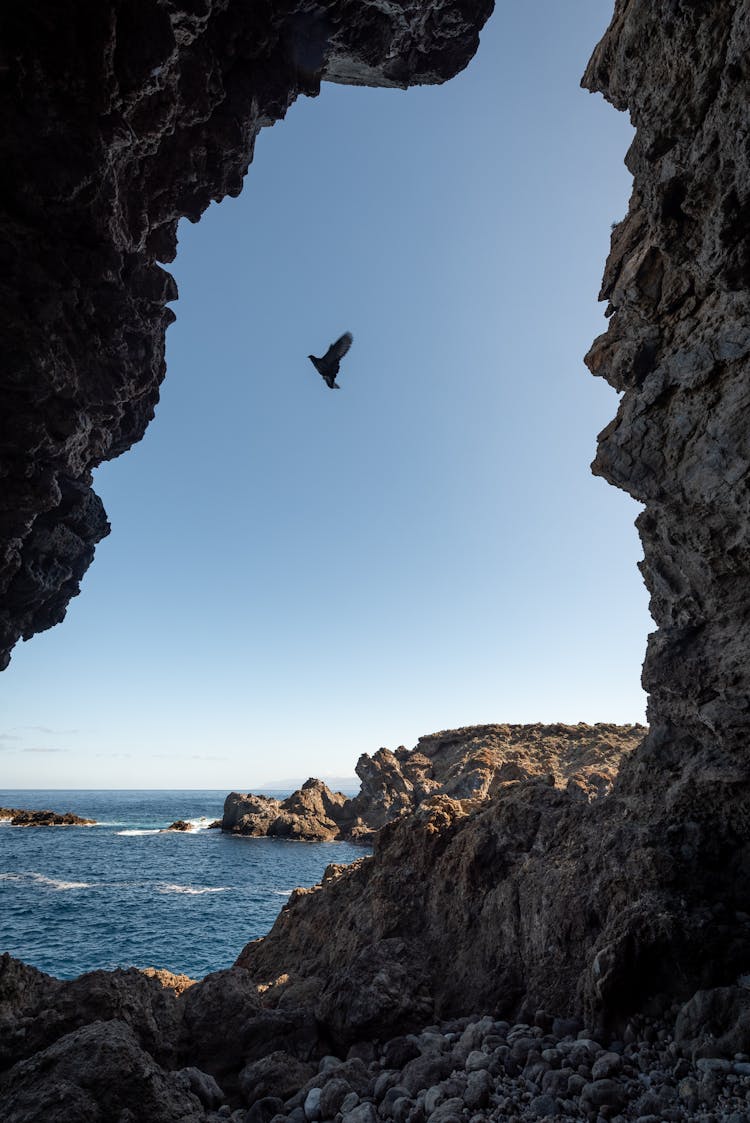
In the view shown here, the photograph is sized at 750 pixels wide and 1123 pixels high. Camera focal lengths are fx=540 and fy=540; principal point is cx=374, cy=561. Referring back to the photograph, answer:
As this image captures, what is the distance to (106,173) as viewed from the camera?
10992 millimetres

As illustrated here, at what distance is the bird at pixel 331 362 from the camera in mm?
13742

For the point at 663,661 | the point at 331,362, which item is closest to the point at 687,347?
the point at 663,661

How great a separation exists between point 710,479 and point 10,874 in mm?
63393

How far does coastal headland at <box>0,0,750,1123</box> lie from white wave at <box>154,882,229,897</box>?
32927 millimetres

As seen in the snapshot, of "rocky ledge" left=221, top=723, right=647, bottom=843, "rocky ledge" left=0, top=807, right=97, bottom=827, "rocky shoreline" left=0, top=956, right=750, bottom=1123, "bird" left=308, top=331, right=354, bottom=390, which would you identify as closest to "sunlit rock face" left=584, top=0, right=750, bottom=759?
"rocky shoreline" left=0, top=956, right=750, bottom=1123

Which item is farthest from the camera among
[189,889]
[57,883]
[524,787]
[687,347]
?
[57,883]

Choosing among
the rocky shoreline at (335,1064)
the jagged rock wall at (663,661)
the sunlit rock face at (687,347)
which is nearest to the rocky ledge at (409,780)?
the jagged rock wall at (663,661)

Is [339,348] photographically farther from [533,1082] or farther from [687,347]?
[533,1082]

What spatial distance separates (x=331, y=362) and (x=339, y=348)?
1.64 feet

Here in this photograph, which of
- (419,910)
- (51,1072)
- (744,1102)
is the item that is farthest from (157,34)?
(419,910)

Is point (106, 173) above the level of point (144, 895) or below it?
above

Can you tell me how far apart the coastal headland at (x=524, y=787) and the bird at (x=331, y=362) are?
5.02 meters

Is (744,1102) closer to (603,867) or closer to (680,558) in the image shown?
(603,867)

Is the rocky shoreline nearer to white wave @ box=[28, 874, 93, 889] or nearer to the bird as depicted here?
the bird
